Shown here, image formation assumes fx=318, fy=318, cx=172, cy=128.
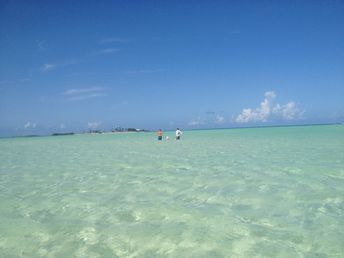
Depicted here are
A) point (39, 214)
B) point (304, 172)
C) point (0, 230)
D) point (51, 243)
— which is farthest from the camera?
point (304, 172)

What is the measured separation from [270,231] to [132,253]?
2636 millimetres

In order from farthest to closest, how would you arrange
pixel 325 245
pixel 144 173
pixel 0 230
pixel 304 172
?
pixel 144 173, pixel 304 172, pixel 0 230, pixel 325 245

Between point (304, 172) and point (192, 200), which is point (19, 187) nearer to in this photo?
point (192, 200)

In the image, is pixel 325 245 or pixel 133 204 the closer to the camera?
pixel 325 245

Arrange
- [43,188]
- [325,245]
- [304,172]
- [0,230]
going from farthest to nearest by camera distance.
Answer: [304,172], [43,188], [0,230], [325,245]

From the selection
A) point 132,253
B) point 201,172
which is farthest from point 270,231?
point 201,172

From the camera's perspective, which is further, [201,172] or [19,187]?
[201,172]

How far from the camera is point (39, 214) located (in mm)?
7535

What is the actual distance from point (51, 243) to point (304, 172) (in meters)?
9.84

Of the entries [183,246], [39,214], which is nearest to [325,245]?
[183,246]

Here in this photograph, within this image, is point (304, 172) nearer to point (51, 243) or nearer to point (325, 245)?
point (325, 245)

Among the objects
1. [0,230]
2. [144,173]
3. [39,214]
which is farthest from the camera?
[144,173]

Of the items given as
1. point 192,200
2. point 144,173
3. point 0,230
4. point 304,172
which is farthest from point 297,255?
point 144,173

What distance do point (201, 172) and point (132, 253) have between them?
26.1ft
